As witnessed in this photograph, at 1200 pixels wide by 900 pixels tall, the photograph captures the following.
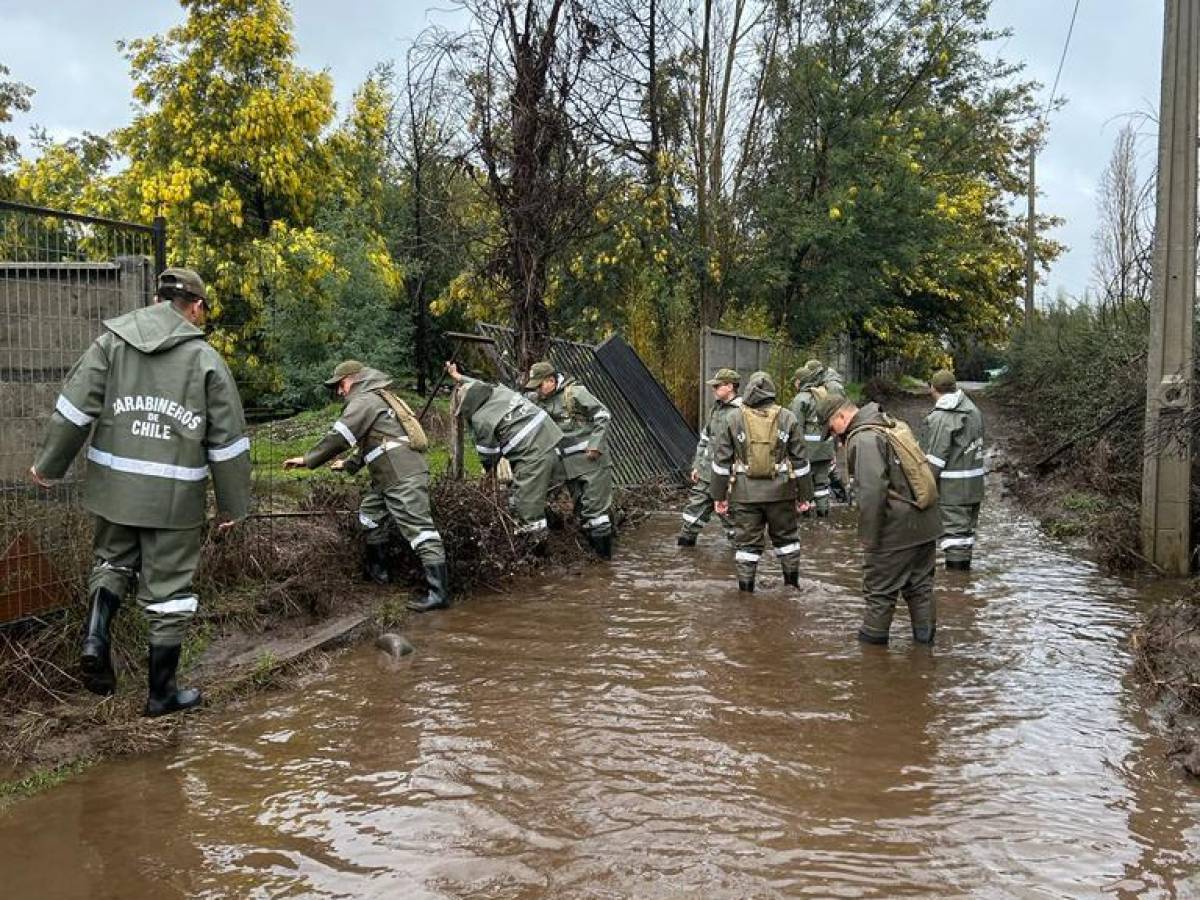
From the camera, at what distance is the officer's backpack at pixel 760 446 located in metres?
7.73

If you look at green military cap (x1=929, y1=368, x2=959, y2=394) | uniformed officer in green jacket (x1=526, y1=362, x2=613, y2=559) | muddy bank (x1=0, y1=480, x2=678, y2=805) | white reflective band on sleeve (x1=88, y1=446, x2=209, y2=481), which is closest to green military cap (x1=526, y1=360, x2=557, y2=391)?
uniformed officer in green jacket (x1=526, y1=362, x2=613, y2=559)

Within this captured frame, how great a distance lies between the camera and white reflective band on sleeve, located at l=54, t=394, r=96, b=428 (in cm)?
458

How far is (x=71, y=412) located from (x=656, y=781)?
3096 mm

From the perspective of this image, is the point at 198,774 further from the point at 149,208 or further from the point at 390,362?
the point at 149,208

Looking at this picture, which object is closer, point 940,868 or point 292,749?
point 940,868

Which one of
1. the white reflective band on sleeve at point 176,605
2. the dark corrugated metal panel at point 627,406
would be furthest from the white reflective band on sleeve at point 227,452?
the dark corrugated metal panel at point 627,406

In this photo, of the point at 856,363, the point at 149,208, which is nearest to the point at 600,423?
the point at 149,208

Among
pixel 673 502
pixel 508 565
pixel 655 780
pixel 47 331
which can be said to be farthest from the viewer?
pixel 673 502

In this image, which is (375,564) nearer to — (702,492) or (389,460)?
(389,460)

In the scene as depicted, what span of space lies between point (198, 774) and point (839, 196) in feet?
56.6

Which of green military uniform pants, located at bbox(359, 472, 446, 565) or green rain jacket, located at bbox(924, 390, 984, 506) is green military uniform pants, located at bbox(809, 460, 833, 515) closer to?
green rain jacket, located at bbox(924, 390, 984, 506)

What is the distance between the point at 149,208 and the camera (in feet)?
62.3

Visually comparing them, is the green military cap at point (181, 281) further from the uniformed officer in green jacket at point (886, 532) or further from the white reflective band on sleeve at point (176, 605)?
the uniformed officer in green jacket at point (886, 532)

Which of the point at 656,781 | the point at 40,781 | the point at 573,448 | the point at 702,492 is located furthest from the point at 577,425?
the point at 40,781
